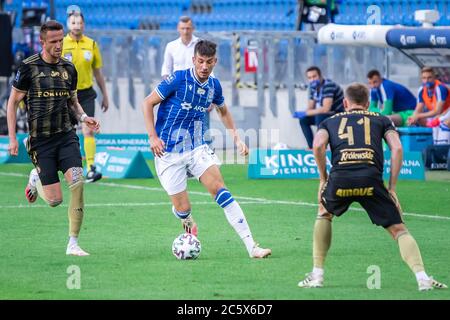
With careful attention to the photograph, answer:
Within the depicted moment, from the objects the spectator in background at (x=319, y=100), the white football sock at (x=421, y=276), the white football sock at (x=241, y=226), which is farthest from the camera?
the spectator in background at (x=319, y=100)

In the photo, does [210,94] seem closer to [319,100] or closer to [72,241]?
[72,241]

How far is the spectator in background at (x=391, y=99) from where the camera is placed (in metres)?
20.4

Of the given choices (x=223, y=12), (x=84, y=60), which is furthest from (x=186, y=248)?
(x=223, y=12)

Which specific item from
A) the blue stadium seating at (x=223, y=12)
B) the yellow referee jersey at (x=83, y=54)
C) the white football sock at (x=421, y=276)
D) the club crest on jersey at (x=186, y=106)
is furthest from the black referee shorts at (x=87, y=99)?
the white football sock at (x=421, y=276)

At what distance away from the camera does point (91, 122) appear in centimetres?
1140

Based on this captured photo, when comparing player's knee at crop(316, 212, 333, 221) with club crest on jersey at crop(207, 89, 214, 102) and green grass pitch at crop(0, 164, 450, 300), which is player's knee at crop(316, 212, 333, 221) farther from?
club crest on jersey at crop(207, 89, 214, 102)

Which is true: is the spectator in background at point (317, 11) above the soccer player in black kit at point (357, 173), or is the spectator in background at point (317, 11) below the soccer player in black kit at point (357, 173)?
above

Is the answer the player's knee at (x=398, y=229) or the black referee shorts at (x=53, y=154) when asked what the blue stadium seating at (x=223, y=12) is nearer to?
the black referee shorts at (x=53, y=154)

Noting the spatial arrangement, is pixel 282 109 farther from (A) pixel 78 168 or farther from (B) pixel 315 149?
(B) pixel 315 149

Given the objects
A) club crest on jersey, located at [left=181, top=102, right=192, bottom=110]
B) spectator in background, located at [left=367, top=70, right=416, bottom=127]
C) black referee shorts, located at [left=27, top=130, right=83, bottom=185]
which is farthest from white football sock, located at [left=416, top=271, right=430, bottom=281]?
spectator in background, located at [left=367, top=70, right=416, bottom=127]

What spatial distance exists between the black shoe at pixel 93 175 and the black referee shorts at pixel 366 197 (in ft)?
29.5

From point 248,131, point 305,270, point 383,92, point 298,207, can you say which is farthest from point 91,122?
point 248,131

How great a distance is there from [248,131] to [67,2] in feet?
38.6

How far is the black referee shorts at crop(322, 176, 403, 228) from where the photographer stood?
9.02 metres
